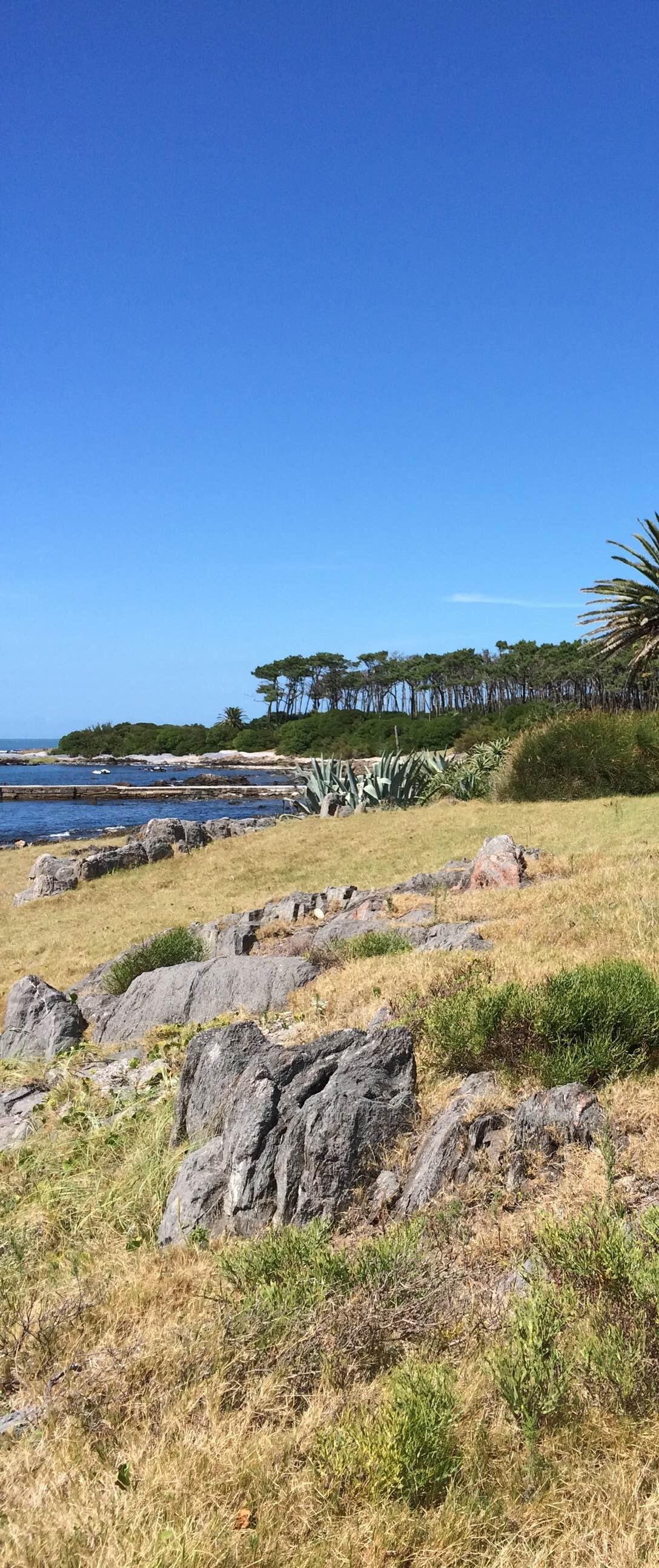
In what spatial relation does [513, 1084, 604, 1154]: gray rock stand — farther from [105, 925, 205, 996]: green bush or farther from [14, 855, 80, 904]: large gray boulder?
[14, 855, 80, 904]: large gray boulder

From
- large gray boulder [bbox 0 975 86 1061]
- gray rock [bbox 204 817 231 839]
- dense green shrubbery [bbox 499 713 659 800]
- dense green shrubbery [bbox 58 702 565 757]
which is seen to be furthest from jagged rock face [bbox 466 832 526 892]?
dense green shrubbery [bbox 58 702 565 757]

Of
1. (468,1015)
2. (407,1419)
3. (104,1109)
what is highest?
(468,1015)

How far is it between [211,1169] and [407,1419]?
A: 222cm

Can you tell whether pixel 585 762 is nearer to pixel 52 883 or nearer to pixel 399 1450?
pixel 52 883

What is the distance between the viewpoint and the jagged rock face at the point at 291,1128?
4.58 meters

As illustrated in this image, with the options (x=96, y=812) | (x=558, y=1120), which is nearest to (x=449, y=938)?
(x=558, y=1120)

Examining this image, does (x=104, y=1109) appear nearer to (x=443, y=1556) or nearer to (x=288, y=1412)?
(x=288, y=1412)

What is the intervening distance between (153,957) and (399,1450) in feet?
26.9

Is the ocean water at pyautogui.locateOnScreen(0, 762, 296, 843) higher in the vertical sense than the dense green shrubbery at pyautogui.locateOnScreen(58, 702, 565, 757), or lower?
lower

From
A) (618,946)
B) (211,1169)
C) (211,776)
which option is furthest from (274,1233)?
(211,776)

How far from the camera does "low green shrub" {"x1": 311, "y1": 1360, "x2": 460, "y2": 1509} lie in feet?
9.14

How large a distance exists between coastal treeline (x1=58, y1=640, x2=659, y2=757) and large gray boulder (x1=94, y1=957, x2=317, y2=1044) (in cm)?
6838

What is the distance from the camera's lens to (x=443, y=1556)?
259 cm

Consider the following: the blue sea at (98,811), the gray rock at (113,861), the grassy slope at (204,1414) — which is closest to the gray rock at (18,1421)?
the grassy slope at (204,1414)
